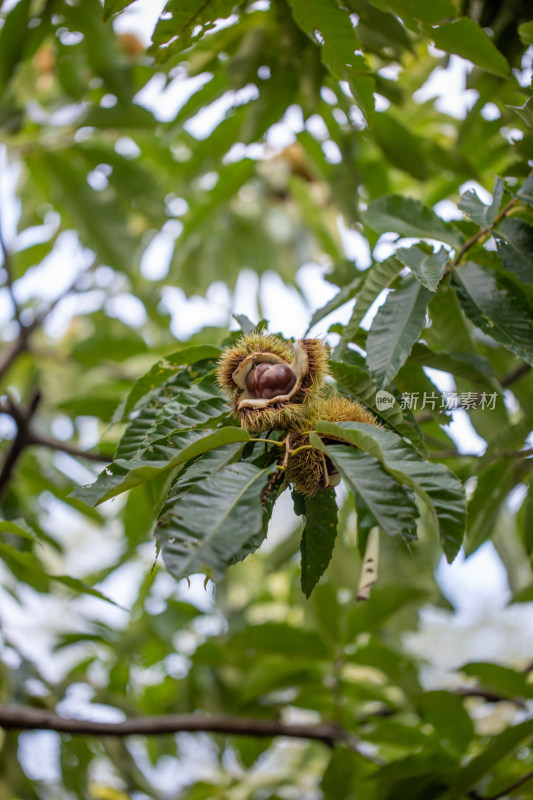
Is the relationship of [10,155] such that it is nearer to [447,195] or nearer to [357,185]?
[357,185]

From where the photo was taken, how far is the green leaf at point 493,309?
2.15 ft

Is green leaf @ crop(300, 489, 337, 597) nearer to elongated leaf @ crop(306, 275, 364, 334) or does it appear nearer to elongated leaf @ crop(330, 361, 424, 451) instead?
elongated leaf @ crop(330, 361, 424, 451)

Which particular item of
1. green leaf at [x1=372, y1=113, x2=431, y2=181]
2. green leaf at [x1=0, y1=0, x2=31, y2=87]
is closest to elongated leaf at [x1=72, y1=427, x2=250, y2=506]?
green leaf at [x1=372, y1=113, x2=431, y2=181]

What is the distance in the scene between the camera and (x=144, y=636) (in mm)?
1588

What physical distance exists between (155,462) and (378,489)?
6.4 inches

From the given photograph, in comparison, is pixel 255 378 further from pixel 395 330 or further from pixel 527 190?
pixel 527 190

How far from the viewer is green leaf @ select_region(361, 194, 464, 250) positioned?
765 millimetres

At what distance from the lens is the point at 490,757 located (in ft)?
3.11

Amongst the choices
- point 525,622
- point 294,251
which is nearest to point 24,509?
point 294,251

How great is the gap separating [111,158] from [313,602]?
1058mm

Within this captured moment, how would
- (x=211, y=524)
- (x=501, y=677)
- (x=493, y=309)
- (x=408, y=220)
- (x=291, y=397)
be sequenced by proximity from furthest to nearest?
1. (x=501, y=677)
2. (x=408, y=220)
3. (x=493, y=309)
4. (x=291, y=397)
5. (x=211, y=524)

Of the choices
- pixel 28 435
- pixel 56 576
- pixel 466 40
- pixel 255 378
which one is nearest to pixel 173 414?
pixel 255 378

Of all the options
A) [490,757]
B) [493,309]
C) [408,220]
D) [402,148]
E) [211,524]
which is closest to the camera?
[211,524]

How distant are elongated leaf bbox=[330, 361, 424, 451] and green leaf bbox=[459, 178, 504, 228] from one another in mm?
174
